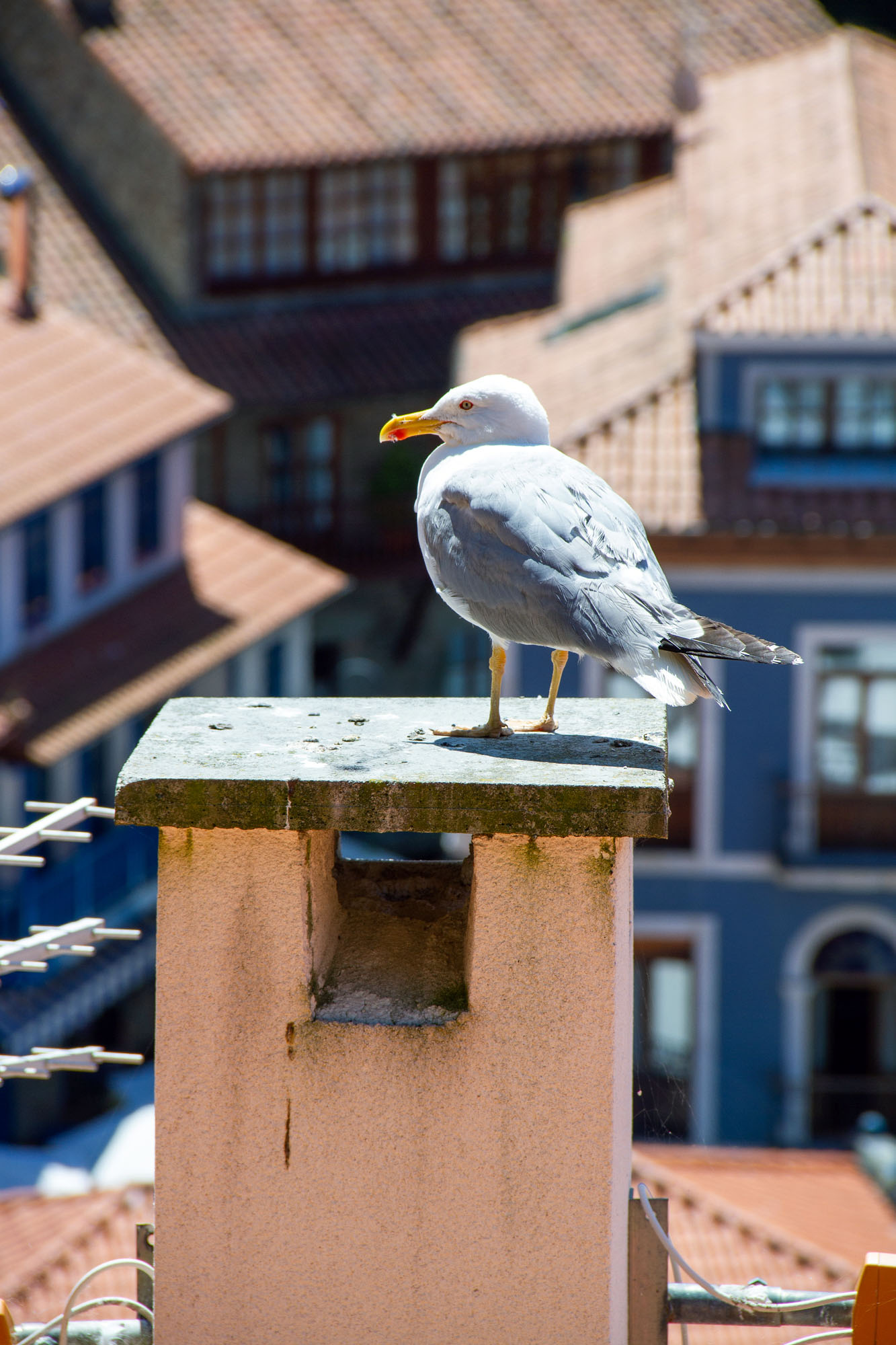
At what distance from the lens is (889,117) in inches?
1027

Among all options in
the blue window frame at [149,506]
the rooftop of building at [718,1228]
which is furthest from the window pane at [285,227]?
the rooftop of building at [718,1228]

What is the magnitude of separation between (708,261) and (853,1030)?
9522 mm

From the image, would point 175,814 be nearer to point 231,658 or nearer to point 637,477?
point 637,477

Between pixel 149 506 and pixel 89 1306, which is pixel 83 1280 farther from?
pixel 149 506

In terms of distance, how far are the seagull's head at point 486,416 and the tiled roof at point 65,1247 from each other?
5888 mm

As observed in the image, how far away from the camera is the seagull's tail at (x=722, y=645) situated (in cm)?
573

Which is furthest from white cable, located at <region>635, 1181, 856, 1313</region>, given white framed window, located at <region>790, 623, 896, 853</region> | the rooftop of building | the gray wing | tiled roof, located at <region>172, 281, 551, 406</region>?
tiled roof, located at <region>172, 281, 551, 406</region>

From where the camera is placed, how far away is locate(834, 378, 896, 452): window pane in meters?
21.4

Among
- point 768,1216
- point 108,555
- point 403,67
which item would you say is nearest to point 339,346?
point 403,67

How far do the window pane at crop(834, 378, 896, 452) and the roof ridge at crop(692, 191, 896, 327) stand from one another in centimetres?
148

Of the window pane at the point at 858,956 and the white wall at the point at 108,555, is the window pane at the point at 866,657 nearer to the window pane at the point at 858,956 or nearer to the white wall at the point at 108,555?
the window pane at the point at 858,956

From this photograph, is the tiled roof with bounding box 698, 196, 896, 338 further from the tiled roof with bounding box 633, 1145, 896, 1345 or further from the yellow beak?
the yellow beak

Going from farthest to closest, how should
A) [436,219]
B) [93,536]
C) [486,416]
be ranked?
[436,219]
[93,536]
[486,416]

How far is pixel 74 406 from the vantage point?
25188mm
